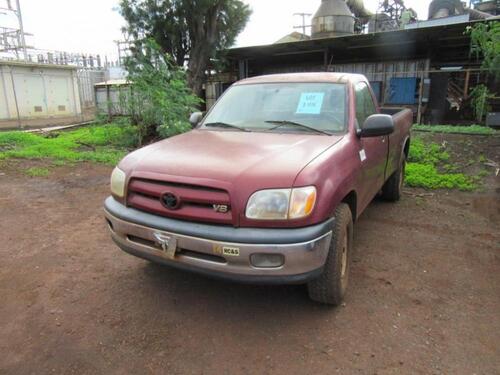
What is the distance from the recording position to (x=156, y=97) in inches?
372

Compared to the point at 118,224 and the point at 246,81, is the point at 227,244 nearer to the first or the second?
the point at 118,224

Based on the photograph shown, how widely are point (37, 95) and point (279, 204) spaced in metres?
18.9

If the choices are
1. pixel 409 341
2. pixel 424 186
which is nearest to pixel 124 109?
pixel 424 186

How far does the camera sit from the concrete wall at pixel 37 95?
53.4ft

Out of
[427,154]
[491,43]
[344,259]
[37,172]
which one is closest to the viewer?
[344,259]

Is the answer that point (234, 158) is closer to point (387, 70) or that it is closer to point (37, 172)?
point (37, 172)

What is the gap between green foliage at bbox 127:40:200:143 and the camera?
942cm

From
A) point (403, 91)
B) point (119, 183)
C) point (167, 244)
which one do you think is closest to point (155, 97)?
point (119, 183)

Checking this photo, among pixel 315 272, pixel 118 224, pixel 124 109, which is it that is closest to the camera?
pixel 315 272

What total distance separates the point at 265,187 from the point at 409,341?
140 centimetres

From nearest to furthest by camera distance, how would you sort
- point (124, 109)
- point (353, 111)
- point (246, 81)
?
point (353, 111)
point (246, 81)
point (124, 109)

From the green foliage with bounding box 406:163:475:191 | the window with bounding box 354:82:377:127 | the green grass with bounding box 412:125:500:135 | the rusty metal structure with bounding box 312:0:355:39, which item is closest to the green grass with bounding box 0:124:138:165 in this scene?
the window with bounding box 354:82:377:127

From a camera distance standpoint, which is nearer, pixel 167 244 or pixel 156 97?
pixel 167 244

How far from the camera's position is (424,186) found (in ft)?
20.1
